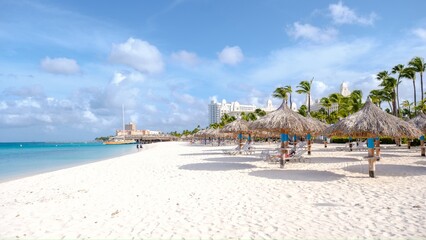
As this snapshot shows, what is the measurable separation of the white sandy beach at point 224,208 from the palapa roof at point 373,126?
1.39m

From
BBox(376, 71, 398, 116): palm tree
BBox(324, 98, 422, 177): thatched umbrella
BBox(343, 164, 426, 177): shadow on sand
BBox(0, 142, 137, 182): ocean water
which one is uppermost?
BBox(376, 71, 398, 116): palm tree

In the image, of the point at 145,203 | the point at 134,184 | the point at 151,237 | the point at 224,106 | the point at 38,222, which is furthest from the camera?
the point at 224,106

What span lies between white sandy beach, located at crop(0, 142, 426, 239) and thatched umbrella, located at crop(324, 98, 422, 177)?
1282 mm

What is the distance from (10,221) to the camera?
5.69m

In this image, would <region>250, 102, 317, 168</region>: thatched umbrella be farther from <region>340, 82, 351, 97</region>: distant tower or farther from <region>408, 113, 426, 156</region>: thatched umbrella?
<region>340, 82, 351, 97</region>: distant tower

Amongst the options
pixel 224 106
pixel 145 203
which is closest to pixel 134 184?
pixel 145 203

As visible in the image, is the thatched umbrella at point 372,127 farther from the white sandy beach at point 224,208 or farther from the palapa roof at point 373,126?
the white sandy beach at point 224,208

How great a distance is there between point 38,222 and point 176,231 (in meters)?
2.75

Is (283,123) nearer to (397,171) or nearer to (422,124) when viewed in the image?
(397,171)

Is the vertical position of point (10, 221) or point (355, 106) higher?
point (355, 106)

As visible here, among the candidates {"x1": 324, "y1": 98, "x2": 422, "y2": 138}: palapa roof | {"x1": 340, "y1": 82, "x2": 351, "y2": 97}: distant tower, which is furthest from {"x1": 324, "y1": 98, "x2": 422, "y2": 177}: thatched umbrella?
{"x1": 340, "y1": 82, "x2": 351, "y2": 97}: distant tower

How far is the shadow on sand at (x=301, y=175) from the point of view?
9211 mm

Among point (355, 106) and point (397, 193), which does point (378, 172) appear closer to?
point (397, 193)

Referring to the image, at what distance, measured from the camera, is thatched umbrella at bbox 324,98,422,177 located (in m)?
9.45
